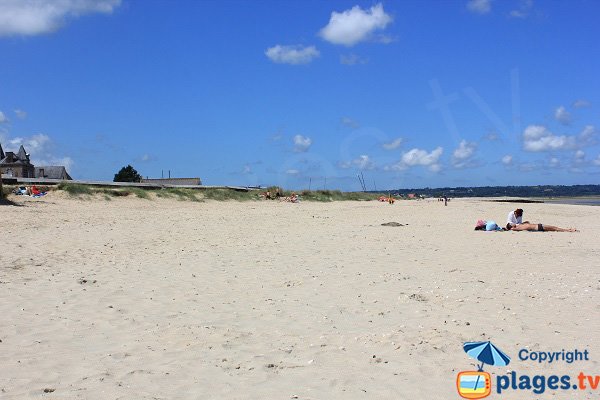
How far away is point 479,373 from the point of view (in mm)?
4348

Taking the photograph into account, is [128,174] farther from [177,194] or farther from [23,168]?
[177,194]

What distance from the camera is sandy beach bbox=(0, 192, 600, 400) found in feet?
14.0

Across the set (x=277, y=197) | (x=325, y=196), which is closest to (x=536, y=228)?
(x=277, y=197)

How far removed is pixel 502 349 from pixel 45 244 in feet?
31.8

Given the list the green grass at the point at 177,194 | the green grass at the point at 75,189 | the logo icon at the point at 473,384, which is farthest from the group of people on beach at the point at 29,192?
the logo icon at the point at 473,384

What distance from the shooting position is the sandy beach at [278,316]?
427 cm

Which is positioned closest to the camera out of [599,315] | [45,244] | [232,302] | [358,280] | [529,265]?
[599,315]

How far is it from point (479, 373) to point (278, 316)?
2.55m

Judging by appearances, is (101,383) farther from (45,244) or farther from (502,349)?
(45,244)

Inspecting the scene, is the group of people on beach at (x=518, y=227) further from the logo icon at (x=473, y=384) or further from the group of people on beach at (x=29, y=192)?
the group of people on beach at (x=29, y=192)

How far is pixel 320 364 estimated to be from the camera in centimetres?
464

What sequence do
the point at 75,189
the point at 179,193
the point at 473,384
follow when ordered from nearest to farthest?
1. the point at 473,384
2. the point at 75,189
3. the point at 179,193

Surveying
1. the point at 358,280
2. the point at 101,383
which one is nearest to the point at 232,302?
the point at 358,280

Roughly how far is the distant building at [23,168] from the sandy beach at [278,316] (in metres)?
62.6
